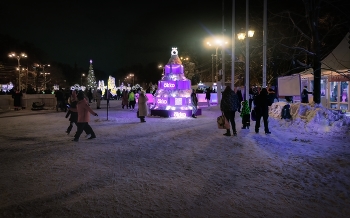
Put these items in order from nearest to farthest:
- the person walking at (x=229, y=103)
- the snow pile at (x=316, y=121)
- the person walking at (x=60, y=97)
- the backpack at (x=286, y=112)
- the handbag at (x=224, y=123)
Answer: the person walking at (x=229, y=103) < the handbag at (x=224, y=123) < the snow pile at (x=316, y=121) < the backpack at (x=286, y=112) < the person walking at (x=60, y=97)

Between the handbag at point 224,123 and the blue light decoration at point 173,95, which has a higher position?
the blue light decoration at point 173,95

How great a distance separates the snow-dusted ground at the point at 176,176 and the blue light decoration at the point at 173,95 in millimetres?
8431

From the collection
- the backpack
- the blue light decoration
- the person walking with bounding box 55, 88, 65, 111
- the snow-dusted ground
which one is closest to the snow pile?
the backpack

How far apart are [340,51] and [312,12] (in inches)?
191

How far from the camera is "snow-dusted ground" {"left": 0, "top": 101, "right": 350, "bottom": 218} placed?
4.64 m

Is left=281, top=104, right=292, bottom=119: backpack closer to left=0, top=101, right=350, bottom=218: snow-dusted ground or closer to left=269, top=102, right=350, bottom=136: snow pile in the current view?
left=269, top=102, right=350, bottom=136: snow pile

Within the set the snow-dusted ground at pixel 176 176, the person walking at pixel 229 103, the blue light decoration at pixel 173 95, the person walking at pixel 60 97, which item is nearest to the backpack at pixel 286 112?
the snow-dusted ground at pixel 176 176

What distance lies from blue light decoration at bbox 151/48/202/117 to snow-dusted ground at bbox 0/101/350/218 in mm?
8431

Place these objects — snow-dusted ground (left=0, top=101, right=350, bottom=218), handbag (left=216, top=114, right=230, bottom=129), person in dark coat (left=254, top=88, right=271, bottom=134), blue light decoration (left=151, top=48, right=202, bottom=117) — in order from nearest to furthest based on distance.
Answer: snow-dusted ground (left=0, top=101, right=350, bottom=218) → handbag (left=216, top=114, right=230, bottom=129) → person in dark coat (left=254, top=88, right=271, bottom=134) → blue light decoration (left=151, top=48, right=202, bottom=117)

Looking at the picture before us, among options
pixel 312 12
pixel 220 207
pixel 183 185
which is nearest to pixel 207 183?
pixel 183 185

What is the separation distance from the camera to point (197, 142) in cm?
1020

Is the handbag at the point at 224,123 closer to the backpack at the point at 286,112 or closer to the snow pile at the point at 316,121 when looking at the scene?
the snow pile at the point at 316,121

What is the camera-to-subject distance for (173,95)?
1998 cm

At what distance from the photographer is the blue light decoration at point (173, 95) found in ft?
64.3
